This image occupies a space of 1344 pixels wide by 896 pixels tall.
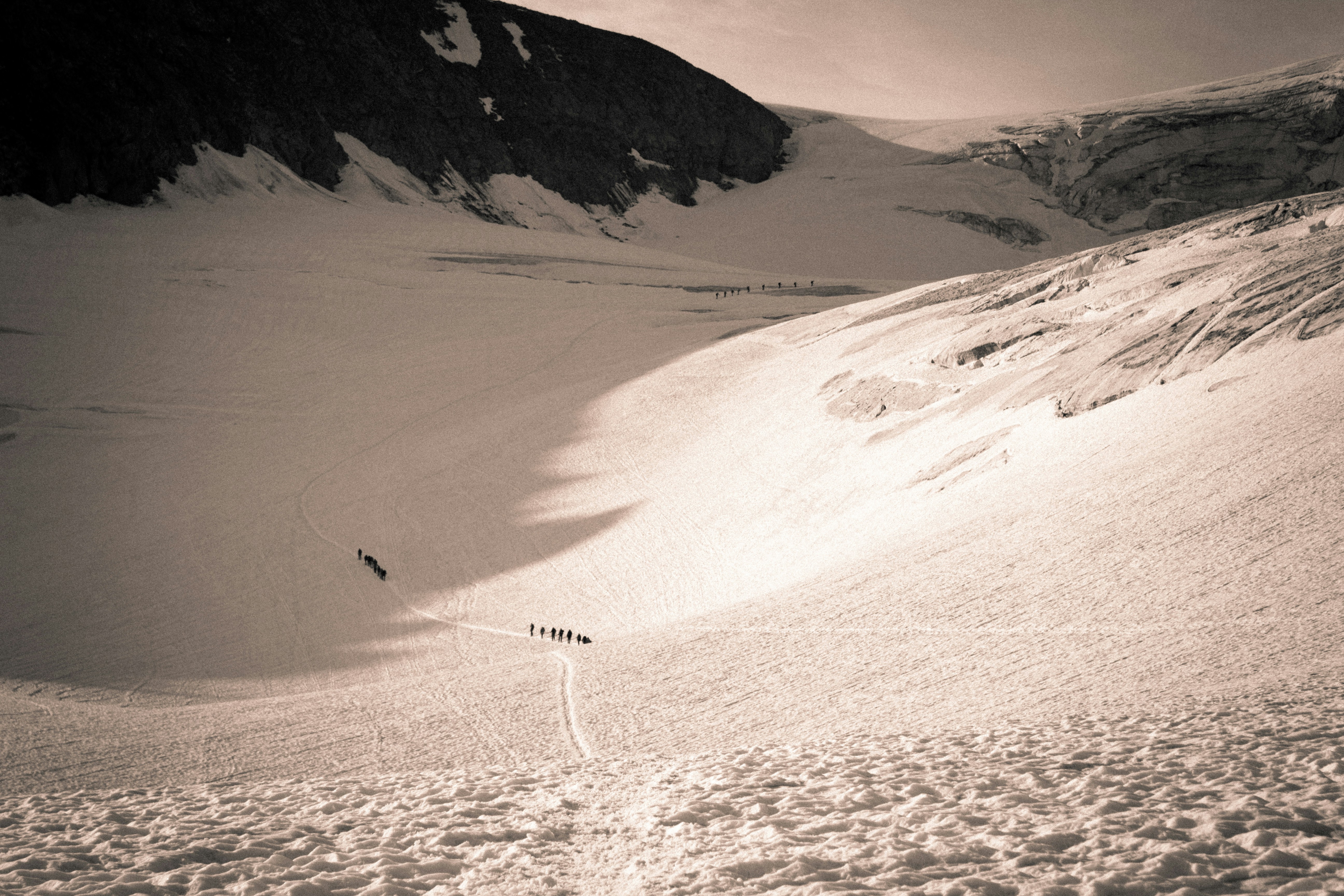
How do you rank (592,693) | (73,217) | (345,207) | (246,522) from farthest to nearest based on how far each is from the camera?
(345,207) < (73,217) < (246,522) < (592,693)

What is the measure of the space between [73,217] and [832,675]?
164 ft

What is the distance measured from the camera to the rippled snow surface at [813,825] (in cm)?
471

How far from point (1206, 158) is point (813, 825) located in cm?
8555

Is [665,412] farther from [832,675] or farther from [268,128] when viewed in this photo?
[268,128]

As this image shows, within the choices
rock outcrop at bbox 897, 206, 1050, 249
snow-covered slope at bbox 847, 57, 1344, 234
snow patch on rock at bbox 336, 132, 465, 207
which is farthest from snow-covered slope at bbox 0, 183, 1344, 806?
snow-covered slope at bbox 847, 57, 1344, 234

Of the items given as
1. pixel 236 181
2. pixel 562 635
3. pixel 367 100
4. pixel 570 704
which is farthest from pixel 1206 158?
pixel 570 704

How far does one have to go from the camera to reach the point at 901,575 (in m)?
11.4

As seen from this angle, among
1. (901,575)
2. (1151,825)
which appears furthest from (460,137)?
(1151,825)

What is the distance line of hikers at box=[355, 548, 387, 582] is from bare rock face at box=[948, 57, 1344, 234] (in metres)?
72.2

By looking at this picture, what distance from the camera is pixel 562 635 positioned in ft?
47.0

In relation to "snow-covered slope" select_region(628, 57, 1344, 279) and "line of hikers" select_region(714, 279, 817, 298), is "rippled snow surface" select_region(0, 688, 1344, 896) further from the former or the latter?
"snow-covered slope" select_region(628, 57, 1344, 279)

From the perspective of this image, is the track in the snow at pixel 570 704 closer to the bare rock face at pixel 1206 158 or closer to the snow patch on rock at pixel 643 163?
the snow patch on rock at pixel 643 163

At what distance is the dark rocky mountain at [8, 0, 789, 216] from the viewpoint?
47.4 m

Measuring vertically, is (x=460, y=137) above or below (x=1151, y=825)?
above
